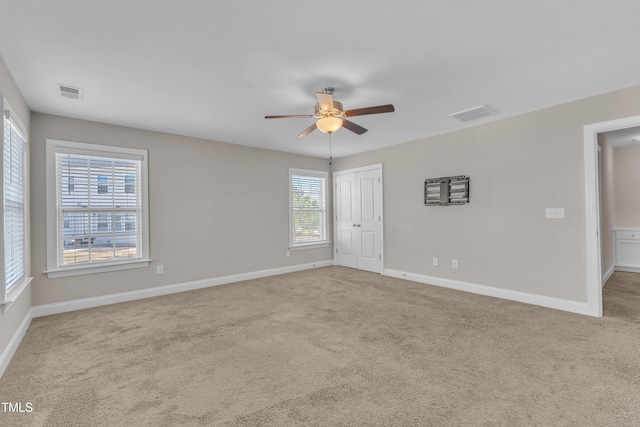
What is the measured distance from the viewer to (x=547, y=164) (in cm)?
371

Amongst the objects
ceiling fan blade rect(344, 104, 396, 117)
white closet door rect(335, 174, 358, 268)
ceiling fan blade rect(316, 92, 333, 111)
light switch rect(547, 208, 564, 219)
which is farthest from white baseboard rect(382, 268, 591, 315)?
ceiling fan blade rect(316, 92, 333, 111)

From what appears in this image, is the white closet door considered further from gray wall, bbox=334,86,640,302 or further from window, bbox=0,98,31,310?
window, bbox=0,98,31,310

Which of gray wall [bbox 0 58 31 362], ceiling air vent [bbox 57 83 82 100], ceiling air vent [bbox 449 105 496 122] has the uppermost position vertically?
ceiling air vent [bbox 57 83 82 100]

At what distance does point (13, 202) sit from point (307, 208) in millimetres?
4437

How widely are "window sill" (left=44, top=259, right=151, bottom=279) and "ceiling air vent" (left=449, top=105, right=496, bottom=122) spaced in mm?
4725

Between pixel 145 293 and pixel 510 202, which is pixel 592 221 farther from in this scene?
pixel 145 293

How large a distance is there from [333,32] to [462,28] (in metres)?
0.90

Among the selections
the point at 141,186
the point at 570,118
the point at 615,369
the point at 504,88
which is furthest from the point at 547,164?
the point at 141,186

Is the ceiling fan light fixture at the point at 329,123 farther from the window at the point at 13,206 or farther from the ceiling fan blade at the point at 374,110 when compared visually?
the window at the point at 13,206

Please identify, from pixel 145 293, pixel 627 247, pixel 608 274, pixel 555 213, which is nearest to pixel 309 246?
pixel 145 293

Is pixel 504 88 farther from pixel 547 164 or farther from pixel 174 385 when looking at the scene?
pixel 174 385

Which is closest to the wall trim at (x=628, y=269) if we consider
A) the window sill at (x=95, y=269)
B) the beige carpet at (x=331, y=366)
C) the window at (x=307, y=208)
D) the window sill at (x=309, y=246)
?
the beige carpet at (x=331, y=366)

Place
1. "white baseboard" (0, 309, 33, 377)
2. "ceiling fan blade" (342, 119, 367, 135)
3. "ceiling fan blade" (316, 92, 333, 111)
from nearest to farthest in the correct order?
"white baseboard" (0, 309, 33, 377), "ceiling fan blade" (316, 92, 333, 111), "ceiling fan blade" (342, 119, 367, 135)

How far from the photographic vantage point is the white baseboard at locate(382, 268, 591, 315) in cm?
349
